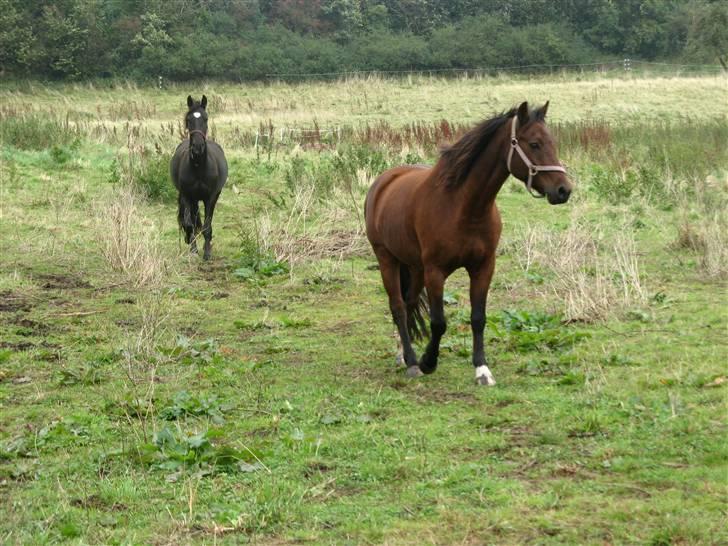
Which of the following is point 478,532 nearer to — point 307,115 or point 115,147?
point 115,147

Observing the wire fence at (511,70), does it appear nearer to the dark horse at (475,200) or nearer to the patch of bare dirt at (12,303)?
the patch of bare dirt at (12,303)

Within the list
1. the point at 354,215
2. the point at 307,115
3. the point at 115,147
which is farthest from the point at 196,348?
the point at 307,115

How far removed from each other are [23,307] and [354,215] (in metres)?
5.57

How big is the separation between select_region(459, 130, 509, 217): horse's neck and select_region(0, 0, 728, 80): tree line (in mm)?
47727

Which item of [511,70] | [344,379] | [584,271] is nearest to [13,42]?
[511,70]

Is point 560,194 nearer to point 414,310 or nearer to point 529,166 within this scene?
point 529,166

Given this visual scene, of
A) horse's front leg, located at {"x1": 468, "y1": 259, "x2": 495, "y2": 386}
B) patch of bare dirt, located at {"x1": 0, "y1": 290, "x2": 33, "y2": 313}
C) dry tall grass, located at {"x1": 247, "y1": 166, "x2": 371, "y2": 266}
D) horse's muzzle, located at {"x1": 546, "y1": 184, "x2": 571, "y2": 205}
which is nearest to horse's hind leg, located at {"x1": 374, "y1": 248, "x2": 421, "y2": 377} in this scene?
horse's front leg, located at {"x1": 468, "y1": 259, "x2": 495, "y2": 386}

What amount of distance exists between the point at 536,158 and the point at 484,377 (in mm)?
1677

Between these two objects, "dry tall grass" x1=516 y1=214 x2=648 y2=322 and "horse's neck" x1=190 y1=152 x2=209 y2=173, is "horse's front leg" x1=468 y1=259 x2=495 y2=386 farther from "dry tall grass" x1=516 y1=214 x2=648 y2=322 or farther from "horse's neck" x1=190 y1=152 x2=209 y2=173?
"horse's neck" x1=190 y1=152 x2=209 y2=173

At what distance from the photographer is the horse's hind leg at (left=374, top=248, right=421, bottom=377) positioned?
8.26 m

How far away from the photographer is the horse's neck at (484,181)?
25.0ft

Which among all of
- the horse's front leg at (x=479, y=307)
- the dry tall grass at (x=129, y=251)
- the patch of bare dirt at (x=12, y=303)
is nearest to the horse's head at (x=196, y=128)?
the dry tall grass at (x=129, y=251)

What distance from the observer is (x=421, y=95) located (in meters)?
42.1

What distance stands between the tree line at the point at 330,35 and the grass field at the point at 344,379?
3827 cm
